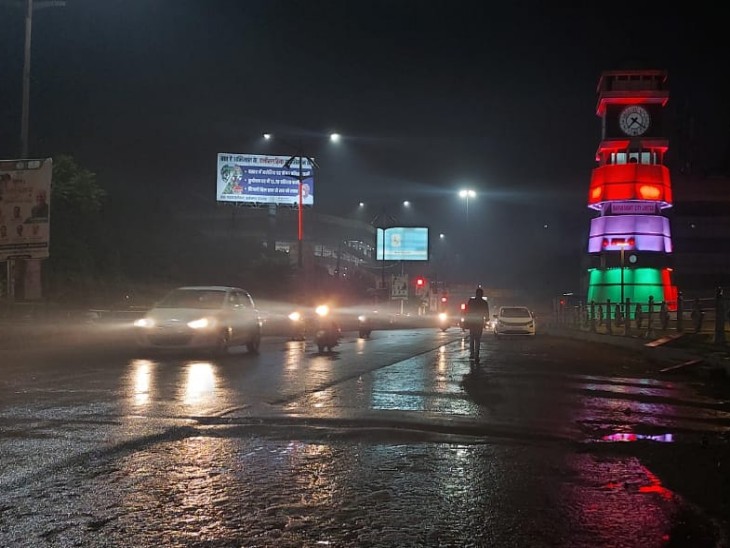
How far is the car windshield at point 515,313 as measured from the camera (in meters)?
31.0

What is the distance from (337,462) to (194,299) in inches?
469

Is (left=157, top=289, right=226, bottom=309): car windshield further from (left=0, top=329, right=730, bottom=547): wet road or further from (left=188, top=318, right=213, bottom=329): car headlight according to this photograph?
(left=0, top=329, right=730, bottom=547): wet road

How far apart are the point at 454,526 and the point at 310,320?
73.0ft

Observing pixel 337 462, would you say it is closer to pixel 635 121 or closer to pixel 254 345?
pixel 254 345

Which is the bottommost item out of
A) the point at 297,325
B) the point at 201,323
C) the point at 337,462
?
the point at 337,462

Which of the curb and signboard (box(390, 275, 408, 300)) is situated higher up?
signboard (box(390, 275, 408, 300))

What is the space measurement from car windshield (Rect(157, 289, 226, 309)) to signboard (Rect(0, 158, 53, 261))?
555 centimetres

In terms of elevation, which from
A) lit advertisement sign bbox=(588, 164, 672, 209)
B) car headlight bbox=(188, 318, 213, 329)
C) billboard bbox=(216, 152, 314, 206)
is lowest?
car headlight bbox=(188, 318, 213, 329)

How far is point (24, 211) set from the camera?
20.2 metres

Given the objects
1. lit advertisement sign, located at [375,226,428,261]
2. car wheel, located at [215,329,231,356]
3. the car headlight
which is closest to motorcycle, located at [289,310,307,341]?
car wheel, located at [215,329,231,356]

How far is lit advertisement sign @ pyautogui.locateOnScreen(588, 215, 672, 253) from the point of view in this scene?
60.2 m

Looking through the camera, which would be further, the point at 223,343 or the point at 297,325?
the point at 297,325

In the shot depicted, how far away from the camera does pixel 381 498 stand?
4.87 m

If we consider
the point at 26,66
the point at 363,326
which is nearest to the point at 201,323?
the point at 26,66
